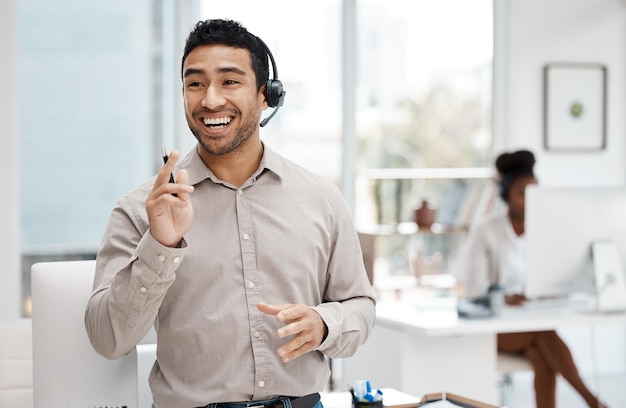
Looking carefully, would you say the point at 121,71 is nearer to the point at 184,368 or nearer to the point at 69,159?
the point at 69,159

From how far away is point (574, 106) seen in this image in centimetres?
543

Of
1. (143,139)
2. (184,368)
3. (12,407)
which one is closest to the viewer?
(184,368)

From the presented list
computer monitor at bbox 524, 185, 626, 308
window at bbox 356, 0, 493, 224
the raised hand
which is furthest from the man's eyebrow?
window at bbox 356, 0, 493, 224

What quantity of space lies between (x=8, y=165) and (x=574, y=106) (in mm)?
3563

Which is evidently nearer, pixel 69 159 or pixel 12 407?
pixel 12 407

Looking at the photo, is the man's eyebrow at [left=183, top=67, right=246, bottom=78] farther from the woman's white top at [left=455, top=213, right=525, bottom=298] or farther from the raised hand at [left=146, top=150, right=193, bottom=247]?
the woman's white top at [left=455, top=213, right=525, bottom=298]

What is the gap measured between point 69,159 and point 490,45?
2764 mm

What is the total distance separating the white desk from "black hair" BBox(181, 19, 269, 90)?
1.76 metres

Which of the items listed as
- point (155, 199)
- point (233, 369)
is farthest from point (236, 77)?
point (233, 369)

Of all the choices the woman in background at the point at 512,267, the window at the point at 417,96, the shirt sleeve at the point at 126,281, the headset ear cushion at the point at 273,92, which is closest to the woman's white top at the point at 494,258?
the woman in background at the point at 512,267

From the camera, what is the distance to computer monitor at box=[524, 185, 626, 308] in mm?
3516

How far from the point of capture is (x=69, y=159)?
14.9ft

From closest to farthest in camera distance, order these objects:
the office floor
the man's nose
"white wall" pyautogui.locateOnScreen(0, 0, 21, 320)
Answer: the man's nose → "white wall" pyautogui.locateOnScreen(0, 0, 21, 320) → the office floor

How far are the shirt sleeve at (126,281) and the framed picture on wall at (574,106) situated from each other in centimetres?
409
